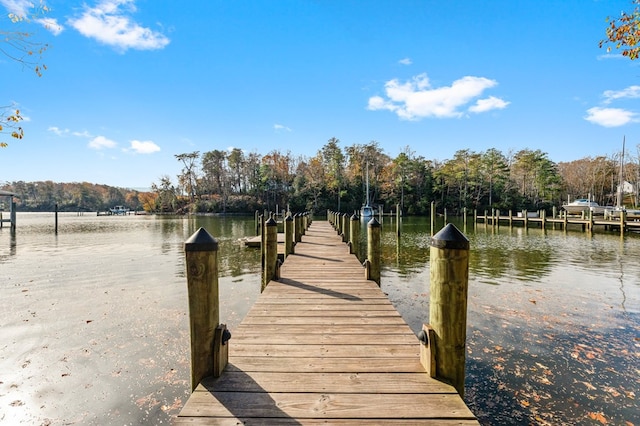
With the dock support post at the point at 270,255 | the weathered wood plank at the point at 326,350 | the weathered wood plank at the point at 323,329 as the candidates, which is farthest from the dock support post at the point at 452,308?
the dock support post at the point at 270,255

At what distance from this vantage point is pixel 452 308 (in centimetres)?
267

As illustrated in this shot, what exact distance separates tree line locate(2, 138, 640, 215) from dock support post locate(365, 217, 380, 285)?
51.2 m

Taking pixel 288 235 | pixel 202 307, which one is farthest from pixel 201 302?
pixel 288 235

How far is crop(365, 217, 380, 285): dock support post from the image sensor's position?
669 cm

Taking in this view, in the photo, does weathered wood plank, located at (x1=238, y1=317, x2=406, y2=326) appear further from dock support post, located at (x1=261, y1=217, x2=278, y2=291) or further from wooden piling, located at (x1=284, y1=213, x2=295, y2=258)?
wooden piling, located at (x1=284, y1=213, x2=295, y2=258)

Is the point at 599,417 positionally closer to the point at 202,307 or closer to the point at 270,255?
the point at 202,307

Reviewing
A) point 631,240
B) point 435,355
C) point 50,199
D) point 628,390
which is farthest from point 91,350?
point 50,199

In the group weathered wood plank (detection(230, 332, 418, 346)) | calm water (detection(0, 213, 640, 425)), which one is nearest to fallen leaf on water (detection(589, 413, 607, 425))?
calm water (detection(0, 213, 640, 425))

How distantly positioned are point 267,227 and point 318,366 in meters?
4.62

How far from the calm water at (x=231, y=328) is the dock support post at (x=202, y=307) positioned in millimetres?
1584

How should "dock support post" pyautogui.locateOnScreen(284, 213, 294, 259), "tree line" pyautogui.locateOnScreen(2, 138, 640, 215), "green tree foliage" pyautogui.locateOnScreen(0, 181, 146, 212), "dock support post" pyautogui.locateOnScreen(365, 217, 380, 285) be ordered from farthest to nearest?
"green tree foliage" pyautogui.locateOnScreen(0, 181, 146, 212)
"tree line" pyautogui.locateOnScreen(2, 138, 640, 215)
"dock support post" pyautogui.locateOnScreen(284, 213, 294, 259)
"dock support post" pyautogui.locateOnScreen(365, 217, 380, 285)

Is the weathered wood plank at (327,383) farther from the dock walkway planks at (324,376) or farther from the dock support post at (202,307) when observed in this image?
the dock support post at (202,307)

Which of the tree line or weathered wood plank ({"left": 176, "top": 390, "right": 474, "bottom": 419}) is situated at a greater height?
the tree line

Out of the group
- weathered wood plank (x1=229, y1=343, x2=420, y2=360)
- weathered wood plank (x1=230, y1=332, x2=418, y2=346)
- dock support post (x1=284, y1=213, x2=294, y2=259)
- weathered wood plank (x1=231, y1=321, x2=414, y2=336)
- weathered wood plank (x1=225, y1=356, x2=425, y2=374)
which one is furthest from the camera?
dock support post (x1=284, y1=213, x2=294, y2=259)
